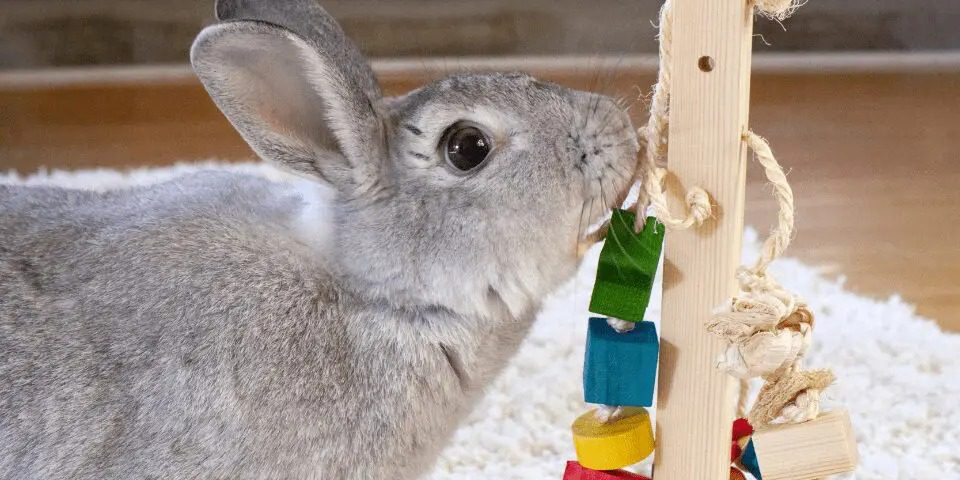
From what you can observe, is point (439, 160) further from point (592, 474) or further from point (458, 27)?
point (458, 27)

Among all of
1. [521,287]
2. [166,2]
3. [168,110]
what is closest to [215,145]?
[168,110]

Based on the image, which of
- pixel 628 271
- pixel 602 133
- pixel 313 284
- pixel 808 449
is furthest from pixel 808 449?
Result: pixel 313 284

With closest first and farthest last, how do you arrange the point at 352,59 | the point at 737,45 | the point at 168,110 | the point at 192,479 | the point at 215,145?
1. the point at 737,45
2. the point at 192,479
3. the point at 352,59
4. the point at 215,145
5. the point at 168,110

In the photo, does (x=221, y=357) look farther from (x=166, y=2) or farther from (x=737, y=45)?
(x=166, y=2)

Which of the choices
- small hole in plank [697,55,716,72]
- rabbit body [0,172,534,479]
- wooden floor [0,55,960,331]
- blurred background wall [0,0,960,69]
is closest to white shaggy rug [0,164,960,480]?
wooden floor [0,55,960,331]

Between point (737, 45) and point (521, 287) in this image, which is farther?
point (521, 287)

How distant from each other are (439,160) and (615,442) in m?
0.30

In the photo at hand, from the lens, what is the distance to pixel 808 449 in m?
0.87

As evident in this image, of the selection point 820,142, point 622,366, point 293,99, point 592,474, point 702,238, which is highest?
point 820,142

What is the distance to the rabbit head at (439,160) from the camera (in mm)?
910

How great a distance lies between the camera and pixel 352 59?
1.04 metres

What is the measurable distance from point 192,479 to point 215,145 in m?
1.73

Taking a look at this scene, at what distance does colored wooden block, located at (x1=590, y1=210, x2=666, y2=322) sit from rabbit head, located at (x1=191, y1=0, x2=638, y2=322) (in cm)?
5

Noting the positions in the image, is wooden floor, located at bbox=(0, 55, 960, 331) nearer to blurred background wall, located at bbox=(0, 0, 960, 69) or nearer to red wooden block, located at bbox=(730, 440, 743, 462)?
blurred background wall, located at bbox=(0, 0, 960, 69)
